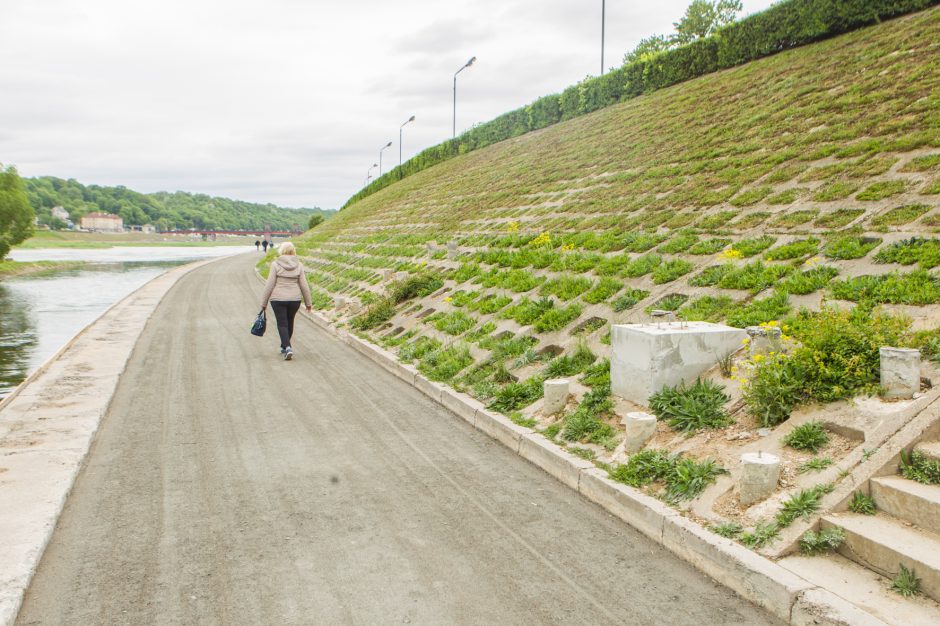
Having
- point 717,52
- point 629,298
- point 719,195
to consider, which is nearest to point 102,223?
point 717,52

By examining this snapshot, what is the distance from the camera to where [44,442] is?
6.65m

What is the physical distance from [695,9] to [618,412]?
60.0m

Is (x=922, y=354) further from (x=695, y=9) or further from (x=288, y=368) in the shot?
(x=695, y=9)

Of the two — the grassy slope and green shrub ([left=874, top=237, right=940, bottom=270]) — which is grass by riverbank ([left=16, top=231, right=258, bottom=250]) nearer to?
the grassy slope

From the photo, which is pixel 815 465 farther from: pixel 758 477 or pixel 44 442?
pixel 44 442

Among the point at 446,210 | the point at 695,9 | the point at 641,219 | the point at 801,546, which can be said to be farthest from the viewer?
the point at 695,9

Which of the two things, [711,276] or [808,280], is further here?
[711,276]

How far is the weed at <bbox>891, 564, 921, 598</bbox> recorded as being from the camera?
3611 millimetres

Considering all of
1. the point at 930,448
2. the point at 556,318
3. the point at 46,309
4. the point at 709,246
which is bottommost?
the point at 46,309

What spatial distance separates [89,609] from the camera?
3.80m

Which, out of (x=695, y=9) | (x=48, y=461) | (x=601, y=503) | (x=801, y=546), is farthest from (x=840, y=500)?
(x=695, y=9)

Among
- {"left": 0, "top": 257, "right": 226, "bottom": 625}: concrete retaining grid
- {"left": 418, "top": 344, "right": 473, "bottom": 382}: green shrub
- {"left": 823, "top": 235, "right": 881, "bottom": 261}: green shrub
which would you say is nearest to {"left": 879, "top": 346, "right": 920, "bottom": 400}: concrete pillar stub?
{"left": 823, "top": 235, "right": 881, "bottom": 261}: green shrub

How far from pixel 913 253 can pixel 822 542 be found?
14.7 feet

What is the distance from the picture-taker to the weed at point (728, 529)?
434 cm
